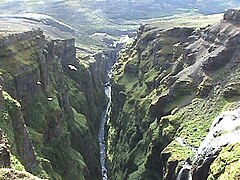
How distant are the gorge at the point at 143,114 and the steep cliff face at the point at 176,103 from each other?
0.25 meters

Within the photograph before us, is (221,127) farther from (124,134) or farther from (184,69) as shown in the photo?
(124,134)

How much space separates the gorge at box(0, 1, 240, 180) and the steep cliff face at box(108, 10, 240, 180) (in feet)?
0.81

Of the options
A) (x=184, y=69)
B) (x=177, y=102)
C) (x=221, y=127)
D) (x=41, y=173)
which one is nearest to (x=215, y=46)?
(x=184, y=69)

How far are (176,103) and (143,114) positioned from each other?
18564 millimetres

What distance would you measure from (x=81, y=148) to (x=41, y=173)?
168 feet

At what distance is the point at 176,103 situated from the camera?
11531 cm

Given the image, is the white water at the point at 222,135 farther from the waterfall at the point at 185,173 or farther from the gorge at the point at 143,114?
the gorge at the point at 143,114

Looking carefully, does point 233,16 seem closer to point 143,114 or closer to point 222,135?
point 143,114

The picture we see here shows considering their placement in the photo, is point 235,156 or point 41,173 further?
point 41,173

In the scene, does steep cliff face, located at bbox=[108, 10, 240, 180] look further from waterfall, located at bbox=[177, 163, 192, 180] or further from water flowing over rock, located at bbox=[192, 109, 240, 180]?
waterfall, located at bbox=[177, 163, 192, 180]

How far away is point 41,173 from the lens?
75.8 metres

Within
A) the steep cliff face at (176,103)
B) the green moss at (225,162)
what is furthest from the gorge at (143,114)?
the steep cliff face at (176,103)

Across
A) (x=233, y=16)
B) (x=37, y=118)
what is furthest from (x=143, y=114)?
(x=37, y=118)

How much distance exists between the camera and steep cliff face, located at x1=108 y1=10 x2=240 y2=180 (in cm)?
9262
